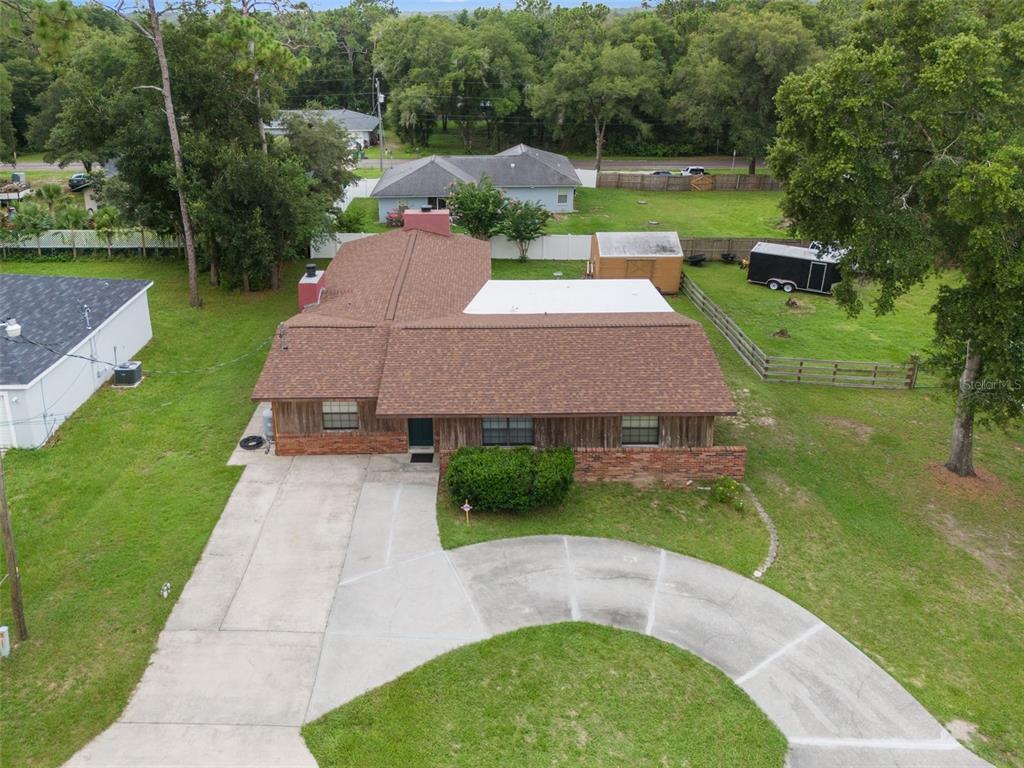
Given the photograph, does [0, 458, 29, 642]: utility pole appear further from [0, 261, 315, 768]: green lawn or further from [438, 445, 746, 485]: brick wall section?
[438, 445, 746, 485]: brick wall section

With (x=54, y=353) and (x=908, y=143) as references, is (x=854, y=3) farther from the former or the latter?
(x=54, y=353)

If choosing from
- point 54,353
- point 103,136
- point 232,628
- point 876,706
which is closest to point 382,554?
point 232,628

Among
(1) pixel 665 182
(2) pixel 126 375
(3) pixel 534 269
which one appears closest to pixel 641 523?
(2) pixel 126 375

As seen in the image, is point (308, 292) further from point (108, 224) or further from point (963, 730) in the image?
point (963, 730)

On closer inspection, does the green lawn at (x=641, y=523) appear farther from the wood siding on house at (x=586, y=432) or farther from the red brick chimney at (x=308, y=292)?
the red brick chimney at (x=308, y=292)

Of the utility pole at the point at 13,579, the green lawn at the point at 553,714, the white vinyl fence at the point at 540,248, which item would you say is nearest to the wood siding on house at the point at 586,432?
the green lawn at the point at 553,714
